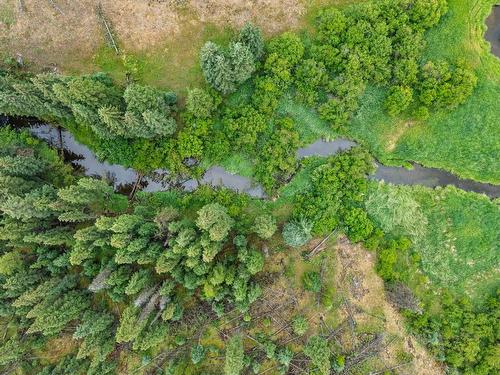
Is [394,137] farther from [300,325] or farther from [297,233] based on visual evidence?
[300,325]

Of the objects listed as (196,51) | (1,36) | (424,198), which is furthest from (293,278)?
(1,36)

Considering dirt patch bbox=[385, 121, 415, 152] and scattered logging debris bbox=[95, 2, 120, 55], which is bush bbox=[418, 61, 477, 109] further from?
scattered logging debris bbox=[95, 2, 120, 55]

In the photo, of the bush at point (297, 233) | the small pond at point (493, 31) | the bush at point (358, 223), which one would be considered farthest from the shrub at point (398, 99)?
the bush at point (297, 233)

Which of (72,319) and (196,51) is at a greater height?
(196,51)

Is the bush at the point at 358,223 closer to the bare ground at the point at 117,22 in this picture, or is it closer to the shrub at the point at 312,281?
the shrub at the point at 312,281

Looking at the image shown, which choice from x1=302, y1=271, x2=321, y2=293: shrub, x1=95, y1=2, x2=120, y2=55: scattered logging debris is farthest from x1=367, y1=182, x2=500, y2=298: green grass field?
x1=95, y1=2, x2=120, y2=55: scattered logging debris

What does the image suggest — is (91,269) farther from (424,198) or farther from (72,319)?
(424,198)
